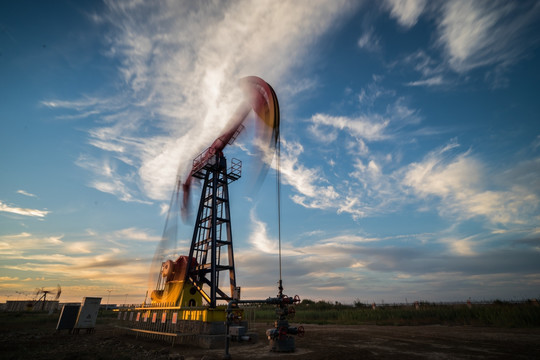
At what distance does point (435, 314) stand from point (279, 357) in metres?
24.7

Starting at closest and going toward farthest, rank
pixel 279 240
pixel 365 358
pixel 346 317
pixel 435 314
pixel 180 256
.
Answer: pixel 365 358
pixel 279 240
pixel 180 256
pixel 435 314
pixel 346 317

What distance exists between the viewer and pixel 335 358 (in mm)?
8703

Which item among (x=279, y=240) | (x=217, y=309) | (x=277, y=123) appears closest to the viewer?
(x=279, y=240)

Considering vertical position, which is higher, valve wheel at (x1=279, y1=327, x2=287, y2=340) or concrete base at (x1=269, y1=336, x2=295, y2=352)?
valve wheel at (x1=279, y1=327, x2=287, y2=340)

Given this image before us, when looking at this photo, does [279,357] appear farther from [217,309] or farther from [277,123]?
[277,123]

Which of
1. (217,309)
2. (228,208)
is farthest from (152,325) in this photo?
(228,208)

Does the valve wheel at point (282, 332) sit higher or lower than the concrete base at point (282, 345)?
higher

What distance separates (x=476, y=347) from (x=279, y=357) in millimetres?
8347

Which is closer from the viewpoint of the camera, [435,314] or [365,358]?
[365,358]

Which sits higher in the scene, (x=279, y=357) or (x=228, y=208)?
(x=228, y=208)

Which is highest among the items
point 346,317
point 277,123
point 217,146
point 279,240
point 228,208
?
point 217,146

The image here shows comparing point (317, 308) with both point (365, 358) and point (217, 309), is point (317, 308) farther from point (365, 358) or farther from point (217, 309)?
point (365, 358)

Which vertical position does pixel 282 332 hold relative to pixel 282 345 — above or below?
above

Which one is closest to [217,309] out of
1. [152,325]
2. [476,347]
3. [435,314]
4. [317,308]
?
[152,325]
